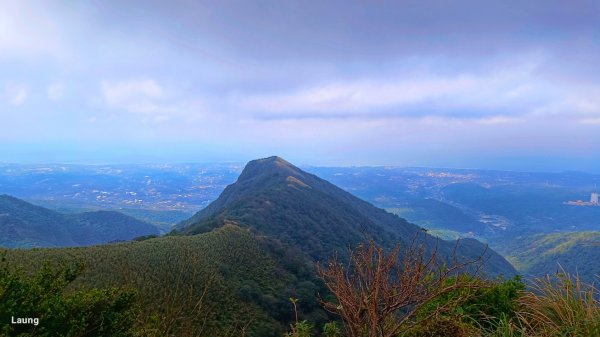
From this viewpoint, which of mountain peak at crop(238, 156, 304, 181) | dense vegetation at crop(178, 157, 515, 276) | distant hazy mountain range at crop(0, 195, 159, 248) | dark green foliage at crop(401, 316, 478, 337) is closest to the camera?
dark green foliage at crop(401, 316, 478, 337)

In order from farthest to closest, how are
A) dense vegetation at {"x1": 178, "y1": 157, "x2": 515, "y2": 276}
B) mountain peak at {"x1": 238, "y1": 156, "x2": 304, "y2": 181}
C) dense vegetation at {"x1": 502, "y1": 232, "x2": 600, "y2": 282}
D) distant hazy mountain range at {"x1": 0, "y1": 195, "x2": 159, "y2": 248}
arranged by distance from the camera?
mountain peak at {"x1": 238, "y1": 156, "x2": 304, "y2": 181}
dense vegetation at {"x1": 502, "y1": 232, "x2": 600, "y2": 282}
distant hazy mountain range at {"x1": 0, "y1": 195, "x2": 159, "y2": 248}
dense vegetation at {"x1": 178, "y1": 157, "x2": 515, "y2": 276}

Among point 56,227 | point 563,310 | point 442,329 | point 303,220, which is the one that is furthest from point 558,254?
point 56,227

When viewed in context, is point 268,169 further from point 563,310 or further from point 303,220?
point 563,310

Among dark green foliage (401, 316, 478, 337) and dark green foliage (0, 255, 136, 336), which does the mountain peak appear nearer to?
dark green foliage (0, 255, 136, 336)

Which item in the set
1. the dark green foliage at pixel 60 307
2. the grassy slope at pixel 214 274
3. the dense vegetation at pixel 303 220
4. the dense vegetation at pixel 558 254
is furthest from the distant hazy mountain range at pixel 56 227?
the dense vegetation at pixel 558 254

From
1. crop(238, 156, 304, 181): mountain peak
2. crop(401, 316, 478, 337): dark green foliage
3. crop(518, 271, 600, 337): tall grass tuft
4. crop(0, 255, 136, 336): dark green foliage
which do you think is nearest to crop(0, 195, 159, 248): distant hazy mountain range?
crop(238, 156, 304, 181): mountain peak

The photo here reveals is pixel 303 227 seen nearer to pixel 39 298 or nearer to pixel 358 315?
pixel 39 298

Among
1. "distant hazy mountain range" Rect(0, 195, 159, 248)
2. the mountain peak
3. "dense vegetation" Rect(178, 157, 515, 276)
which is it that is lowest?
"distant hazy mountain range" Rect(0, 195, 159, 248)
